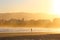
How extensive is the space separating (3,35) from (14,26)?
0.17m

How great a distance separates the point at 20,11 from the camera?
1.49 meters

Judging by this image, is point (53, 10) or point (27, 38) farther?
point (53, 10)

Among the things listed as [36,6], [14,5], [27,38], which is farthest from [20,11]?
[27,38]

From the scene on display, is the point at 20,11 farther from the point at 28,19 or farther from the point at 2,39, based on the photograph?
the point at 2,39

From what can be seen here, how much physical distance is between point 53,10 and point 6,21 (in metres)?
0.61

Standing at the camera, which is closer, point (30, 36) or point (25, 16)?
point (30, 36)

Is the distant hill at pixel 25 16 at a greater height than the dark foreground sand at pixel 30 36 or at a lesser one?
greater

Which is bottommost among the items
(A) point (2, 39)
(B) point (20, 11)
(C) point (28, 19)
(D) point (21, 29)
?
(A) point (2, 39)

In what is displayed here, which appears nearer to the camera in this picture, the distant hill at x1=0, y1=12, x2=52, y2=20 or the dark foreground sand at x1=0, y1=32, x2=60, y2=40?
the dark foreground sand at x1=0, y1=32, x2=60, y2=40

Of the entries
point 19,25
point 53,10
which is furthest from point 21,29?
point 53,10

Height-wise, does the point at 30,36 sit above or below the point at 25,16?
below

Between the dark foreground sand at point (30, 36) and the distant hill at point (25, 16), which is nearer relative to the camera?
the dark foreground sand at point (30, 36)

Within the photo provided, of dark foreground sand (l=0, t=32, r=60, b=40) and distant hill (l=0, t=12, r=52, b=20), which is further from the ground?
distant hill (l=0, t=12, r=52, b=20)

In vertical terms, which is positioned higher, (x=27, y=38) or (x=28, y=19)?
(x=28, y=19)
